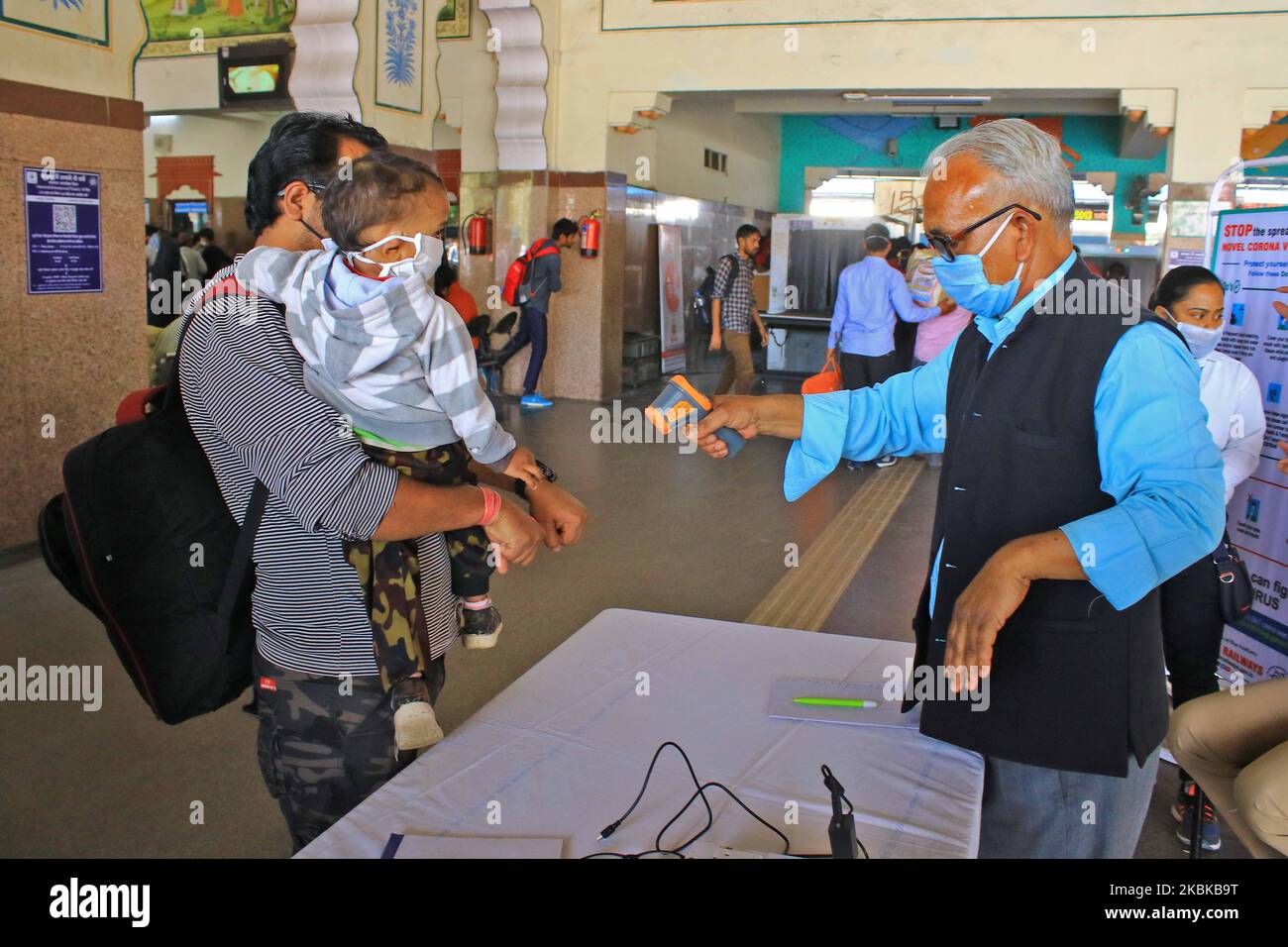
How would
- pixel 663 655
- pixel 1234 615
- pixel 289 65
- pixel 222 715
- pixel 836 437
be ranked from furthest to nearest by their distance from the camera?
pixel 289 65, pixel 222 715, pixel 1234 615, pixel 663 655, pixel 836 437

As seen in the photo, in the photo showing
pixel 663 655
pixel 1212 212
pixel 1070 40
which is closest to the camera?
pixel 663 655

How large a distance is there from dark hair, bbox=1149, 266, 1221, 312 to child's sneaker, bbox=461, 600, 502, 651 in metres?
2.68

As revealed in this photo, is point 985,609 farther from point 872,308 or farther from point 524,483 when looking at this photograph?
point 872,308

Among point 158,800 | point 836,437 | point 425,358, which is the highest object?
point 425,358

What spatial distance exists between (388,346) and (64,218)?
4725 millimetres

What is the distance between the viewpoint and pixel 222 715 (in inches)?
153

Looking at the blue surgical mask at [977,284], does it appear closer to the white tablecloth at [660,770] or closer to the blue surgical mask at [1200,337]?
the white tablecloth at [660,770]

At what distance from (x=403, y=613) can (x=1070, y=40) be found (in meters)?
10.3

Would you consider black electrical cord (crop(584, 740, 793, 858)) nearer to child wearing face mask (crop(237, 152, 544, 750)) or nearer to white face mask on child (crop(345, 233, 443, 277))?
child wearing face mask (crop(237, 152, 544, 750))

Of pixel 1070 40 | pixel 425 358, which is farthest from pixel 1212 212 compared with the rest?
pixel 1070 40

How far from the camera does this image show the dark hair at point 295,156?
6.02 feet

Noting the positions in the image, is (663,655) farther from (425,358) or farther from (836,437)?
(425,358)

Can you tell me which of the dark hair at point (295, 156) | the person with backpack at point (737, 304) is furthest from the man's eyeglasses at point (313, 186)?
the person with backpack at point (737, 304)

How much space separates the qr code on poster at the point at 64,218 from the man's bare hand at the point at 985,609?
17.9 ft
